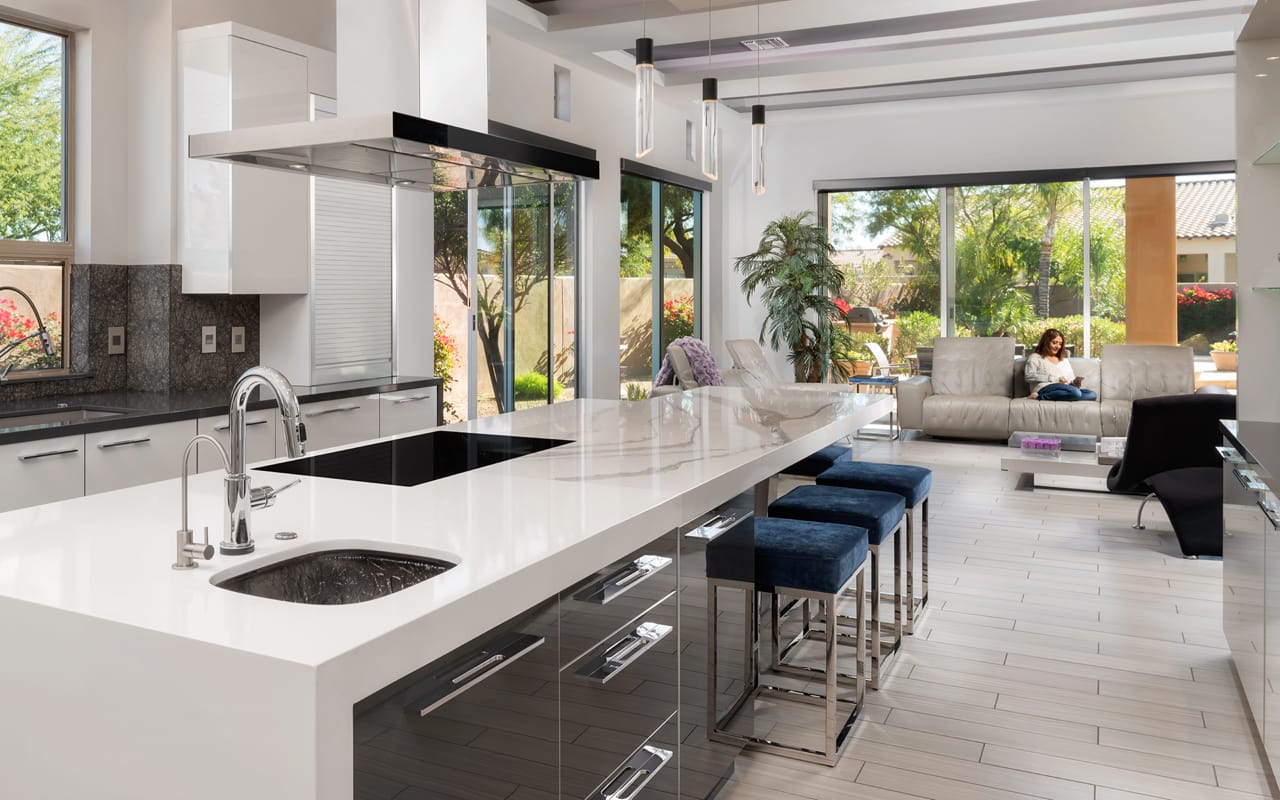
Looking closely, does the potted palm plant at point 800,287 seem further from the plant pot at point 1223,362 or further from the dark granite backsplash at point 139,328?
the dark granite backsplash at point 139,328

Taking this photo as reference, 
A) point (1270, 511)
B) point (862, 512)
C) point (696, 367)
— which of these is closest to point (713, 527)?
point (862, 512)

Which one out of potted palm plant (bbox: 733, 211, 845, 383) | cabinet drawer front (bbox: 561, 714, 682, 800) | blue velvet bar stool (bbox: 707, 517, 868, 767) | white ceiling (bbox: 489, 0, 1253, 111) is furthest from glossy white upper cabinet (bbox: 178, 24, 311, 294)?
potted palm plant (bbox: 733, 211, 845, 383)

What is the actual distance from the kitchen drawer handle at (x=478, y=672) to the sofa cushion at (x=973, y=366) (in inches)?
327

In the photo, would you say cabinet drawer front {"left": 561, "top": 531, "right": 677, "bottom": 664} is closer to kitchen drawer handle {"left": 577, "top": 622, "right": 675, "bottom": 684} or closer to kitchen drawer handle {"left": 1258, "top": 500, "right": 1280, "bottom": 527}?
kitchen drawer handle {"left": 577, "top": 622, "right": 675, "bottom": 684}

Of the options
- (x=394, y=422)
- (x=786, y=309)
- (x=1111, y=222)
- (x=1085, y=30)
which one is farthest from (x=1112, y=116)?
(x=394, y=422)

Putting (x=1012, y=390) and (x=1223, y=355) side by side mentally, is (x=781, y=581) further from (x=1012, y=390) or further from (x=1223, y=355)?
(x=1223, y=355)

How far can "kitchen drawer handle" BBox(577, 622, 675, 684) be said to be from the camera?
1.98 m

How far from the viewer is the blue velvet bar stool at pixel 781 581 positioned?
267 centimetres

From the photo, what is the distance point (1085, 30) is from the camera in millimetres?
6973

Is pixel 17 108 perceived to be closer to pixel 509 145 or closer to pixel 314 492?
pixel 509 145

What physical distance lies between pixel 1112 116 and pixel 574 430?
830 cm

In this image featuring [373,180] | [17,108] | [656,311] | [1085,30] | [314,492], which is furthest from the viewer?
[656,311]

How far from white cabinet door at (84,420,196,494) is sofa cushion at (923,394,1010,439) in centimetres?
699

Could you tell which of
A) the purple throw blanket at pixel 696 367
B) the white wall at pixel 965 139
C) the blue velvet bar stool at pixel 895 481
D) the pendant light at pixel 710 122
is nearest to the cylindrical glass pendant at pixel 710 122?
the pendant light at pixel 710 122
